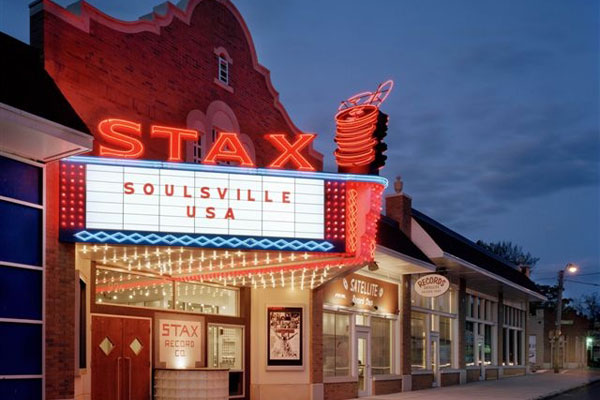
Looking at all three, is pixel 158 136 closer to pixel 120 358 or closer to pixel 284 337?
pixel 120 358

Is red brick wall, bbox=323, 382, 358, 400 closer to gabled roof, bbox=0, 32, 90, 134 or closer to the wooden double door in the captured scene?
the wooden double door

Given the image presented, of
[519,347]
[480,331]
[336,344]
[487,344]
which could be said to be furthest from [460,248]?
[519,347]

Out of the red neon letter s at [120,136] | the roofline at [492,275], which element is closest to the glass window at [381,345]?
the roofline at [492,275]

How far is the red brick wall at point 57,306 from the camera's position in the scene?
12.4m

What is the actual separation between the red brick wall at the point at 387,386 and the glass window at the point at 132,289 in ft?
29.9

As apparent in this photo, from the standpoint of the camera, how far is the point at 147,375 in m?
17.1

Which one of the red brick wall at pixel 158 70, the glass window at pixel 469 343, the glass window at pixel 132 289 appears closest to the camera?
the red brick wall at pixel 158 70

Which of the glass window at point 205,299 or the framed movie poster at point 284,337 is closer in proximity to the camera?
the glass window at point 205,299

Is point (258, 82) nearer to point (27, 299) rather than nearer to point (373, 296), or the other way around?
point (373, 296)

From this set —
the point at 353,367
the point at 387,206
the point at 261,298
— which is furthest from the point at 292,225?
the point at 387,206

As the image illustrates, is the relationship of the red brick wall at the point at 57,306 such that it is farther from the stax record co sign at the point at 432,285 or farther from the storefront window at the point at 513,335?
Result: the storefront window at the point at 513,335

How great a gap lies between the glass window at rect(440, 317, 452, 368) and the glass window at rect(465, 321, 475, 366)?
181cm

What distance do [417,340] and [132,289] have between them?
14.4 meters

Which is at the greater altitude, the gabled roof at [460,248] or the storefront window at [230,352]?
the gabled roof at [460,248]
